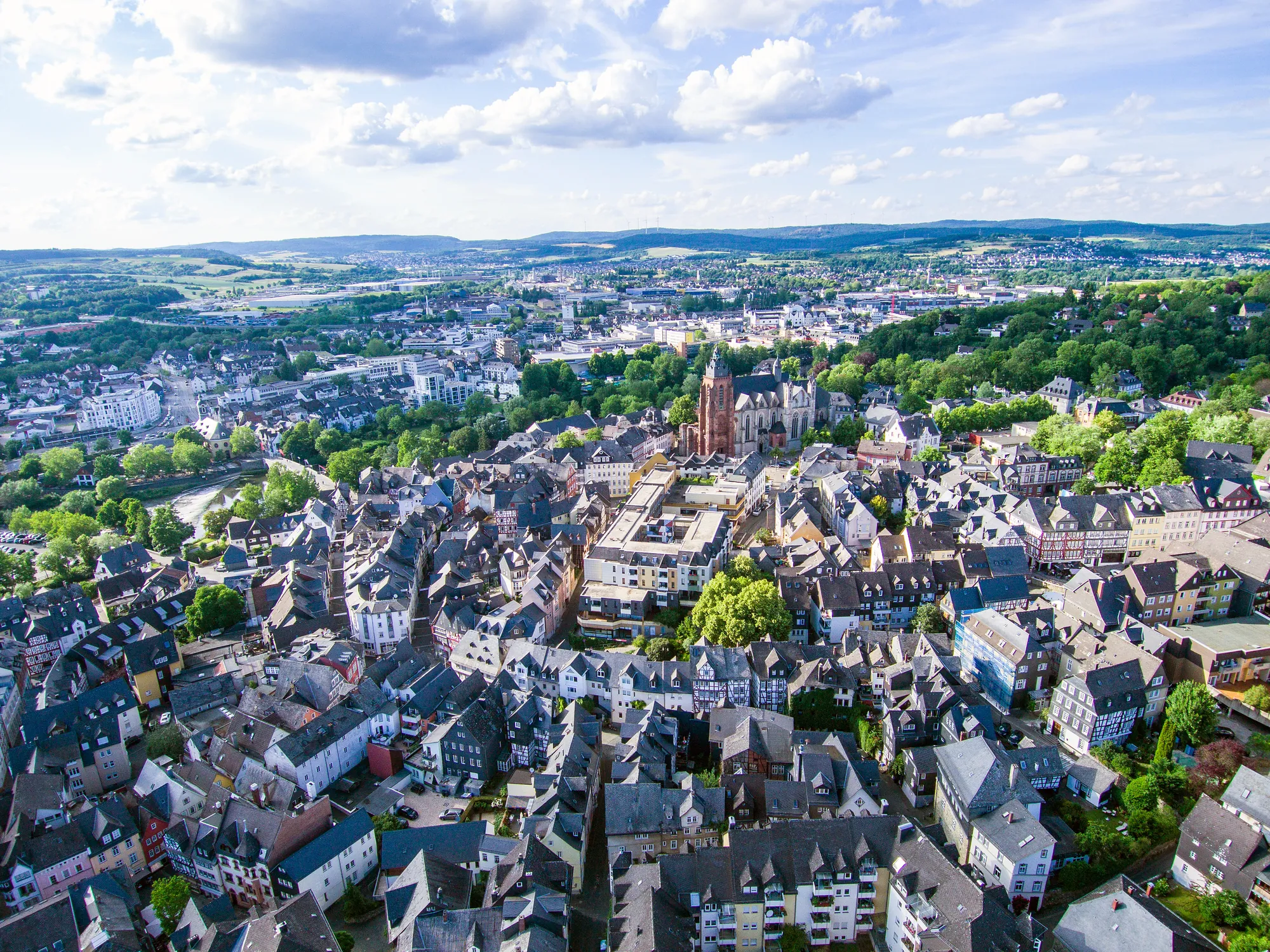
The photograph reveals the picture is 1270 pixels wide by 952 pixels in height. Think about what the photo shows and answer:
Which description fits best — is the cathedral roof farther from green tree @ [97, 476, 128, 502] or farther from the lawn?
green tree @ [97, 476, 128, 502]

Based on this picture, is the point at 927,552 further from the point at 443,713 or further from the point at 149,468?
the point at 149,468

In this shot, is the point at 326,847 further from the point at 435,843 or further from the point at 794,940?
the point at 794,940

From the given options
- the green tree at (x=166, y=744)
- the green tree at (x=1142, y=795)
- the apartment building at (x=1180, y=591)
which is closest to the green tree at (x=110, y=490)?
the green tree at (x=166, y=744)

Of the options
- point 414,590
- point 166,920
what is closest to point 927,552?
point 414,590

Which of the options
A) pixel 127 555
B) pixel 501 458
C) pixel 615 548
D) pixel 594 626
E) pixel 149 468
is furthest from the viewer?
pixel 149 468

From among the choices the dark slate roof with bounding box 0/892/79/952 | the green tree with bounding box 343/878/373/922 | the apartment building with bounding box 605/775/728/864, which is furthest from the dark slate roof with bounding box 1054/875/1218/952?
the dark slate roof with bounding box 0/892/79/952

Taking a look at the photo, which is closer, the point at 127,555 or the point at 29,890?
the point at 29,890

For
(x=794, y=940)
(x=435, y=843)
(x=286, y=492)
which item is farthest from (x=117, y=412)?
(x=794, y=940)
